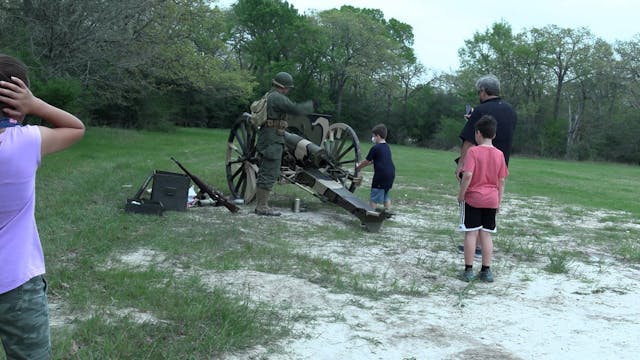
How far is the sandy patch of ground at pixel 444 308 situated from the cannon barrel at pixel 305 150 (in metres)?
2.33

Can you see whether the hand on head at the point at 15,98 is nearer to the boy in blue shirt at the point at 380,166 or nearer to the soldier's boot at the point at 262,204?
the soldier's boot at the point at 262,204

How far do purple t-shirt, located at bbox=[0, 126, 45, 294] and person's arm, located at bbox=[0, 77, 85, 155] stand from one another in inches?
1.8

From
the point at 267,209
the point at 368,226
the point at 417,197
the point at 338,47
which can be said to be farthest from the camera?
the point at 338,47

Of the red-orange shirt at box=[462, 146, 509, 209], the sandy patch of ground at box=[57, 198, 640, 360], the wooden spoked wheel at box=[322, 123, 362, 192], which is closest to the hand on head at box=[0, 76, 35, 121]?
the sandy patch of ground at box=[57, 198, 640, 360]

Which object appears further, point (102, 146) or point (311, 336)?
point (102, 146)

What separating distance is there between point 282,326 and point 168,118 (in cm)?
3153

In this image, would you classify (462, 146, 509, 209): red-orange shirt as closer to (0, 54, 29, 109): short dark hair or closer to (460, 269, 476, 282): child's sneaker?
(460, 269, 476, 282): child's sneaker

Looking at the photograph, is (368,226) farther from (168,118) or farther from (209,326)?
(168,118)

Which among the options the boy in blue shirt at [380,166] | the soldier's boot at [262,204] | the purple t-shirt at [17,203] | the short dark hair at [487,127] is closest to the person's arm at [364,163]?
the boy in blue shirt at [380,166]

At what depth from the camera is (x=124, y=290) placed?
410 centimetres

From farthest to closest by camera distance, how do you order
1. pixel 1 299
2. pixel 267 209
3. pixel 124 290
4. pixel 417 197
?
pixel 417 197
pixel 267 209
pixel 124 290
pixel 1 299

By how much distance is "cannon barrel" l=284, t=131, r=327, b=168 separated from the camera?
28.1ft

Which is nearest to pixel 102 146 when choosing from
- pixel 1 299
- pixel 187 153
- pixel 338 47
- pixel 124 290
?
pixel 187 153

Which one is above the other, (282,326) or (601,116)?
(601,116)
